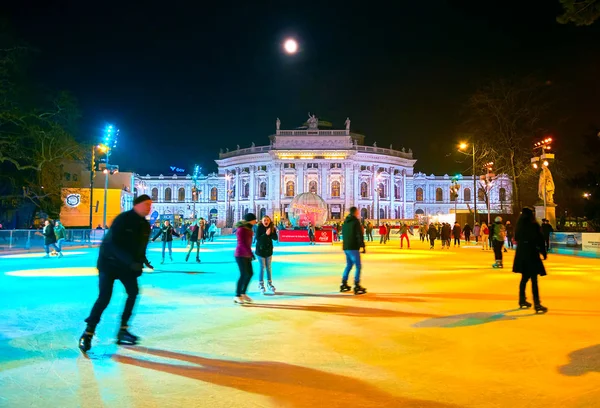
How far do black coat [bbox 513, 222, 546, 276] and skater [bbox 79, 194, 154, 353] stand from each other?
19.6 ft

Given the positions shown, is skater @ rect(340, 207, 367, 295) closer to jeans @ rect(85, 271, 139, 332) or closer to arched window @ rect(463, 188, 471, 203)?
A: jeans @ rect(85, 271, 139, 332)

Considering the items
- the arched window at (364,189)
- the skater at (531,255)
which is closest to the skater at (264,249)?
the skater at (531,255)

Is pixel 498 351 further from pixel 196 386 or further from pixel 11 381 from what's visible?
pixel 11 381

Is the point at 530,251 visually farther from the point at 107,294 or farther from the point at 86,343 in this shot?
the point at 86,343

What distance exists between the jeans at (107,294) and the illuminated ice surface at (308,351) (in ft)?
1.10

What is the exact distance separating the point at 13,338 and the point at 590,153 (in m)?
47.7

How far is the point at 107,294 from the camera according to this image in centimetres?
540

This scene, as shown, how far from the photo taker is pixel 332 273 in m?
14.0

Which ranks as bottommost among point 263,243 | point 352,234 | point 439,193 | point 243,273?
point 243,273

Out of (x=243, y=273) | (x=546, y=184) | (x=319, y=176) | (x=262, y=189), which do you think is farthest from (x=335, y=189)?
(x=243, y=273)

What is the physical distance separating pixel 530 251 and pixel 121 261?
6354 millimetres

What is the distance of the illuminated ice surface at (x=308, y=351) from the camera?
389 cm

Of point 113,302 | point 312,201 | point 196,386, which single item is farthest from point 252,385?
point 312,201

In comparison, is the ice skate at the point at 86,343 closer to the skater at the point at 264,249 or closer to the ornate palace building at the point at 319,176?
the skater at the point at 264,249
